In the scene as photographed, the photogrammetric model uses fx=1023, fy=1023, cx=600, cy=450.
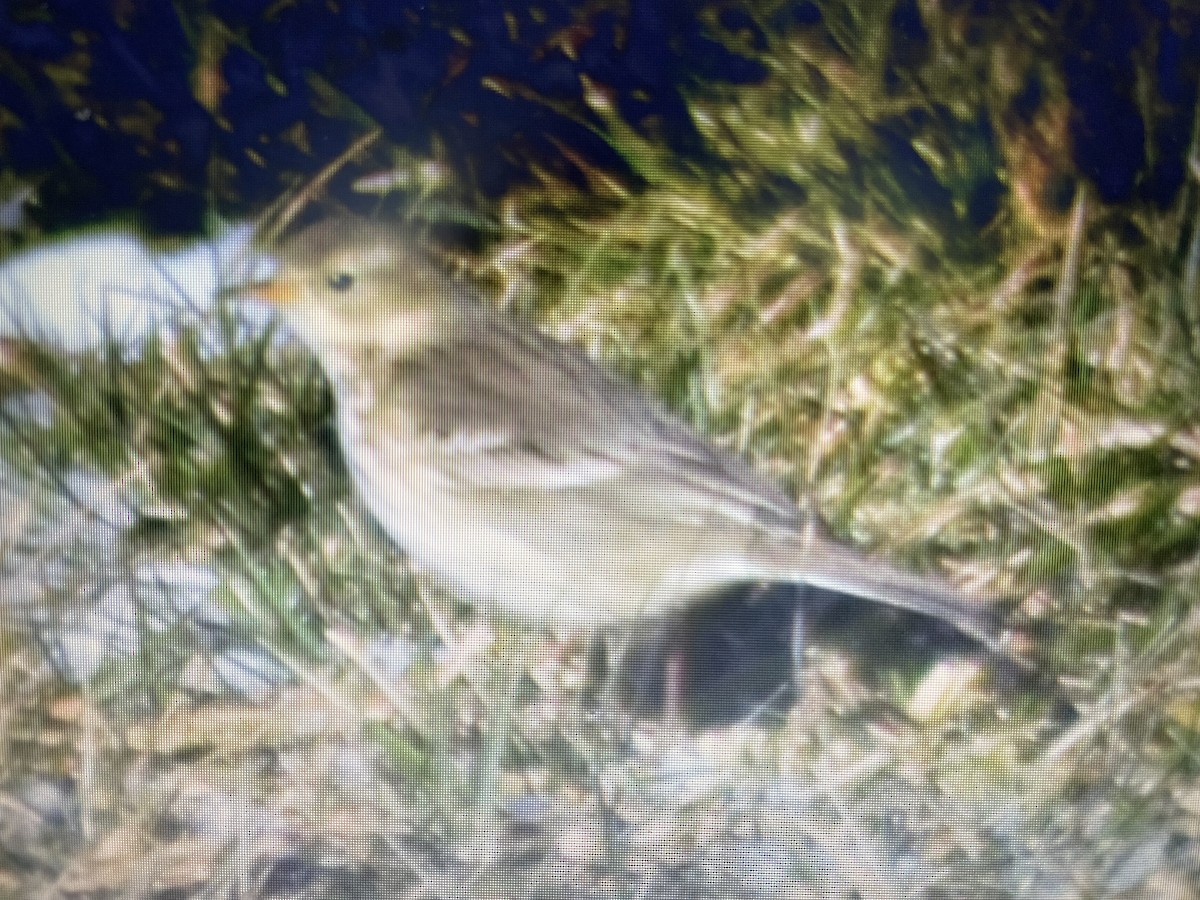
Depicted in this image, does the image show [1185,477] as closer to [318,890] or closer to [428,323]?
[428,323]

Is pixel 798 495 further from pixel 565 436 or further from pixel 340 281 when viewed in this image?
pixel 340 281

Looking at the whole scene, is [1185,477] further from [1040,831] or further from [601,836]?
[601,836]

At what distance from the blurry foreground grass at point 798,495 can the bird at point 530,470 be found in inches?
1.0

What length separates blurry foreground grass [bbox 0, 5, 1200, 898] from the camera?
0.81m

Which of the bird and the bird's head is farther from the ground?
the bird's head

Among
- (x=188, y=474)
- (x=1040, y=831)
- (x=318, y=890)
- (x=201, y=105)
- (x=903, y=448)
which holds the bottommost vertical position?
(x=318, y=890)

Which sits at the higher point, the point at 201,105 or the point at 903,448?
the point at 201,105

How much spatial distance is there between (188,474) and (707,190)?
0.48 metres

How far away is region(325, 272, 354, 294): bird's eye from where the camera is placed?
0.83 meters

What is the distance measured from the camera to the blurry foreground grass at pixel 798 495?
0.81 m

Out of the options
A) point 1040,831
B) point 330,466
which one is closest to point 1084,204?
point 1040,831

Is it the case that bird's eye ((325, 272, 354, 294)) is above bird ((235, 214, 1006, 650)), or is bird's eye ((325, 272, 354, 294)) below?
above

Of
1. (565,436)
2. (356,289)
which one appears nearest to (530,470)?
(565,436)

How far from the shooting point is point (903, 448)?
85 cm
